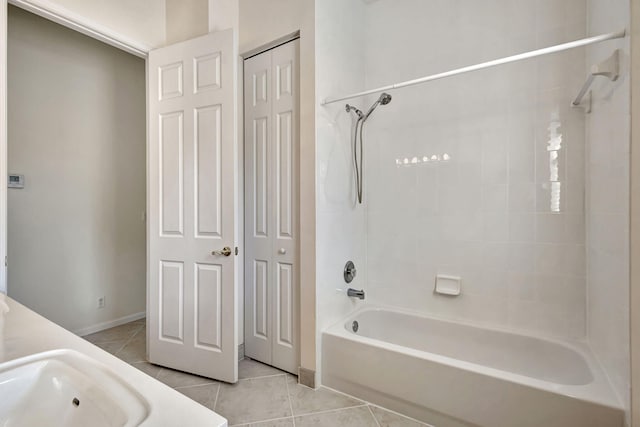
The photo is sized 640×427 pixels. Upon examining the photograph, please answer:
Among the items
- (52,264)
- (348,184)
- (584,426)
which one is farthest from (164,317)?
(584,426)

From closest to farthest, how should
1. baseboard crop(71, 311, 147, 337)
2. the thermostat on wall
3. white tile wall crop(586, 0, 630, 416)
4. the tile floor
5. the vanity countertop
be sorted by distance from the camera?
the vanity countertop → white tile wall crop(586, 0, 630, 416) → the tile floor → the thermostat on wall → baseboard crop(71, 311, 147, 337)

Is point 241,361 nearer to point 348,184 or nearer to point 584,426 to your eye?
point 348,184

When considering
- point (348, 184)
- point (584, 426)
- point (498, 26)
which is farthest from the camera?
point (348, 184)

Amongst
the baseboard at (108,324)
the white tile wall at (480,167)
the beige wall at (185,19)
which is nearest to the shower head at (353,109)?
the white tile wall at (480,167)

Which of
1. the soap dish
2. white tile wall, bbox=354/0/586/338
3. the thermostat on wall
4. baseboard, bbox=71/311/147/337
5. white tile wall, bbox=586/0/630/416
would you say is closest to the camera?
white tile wall, bbox=586/0/630/416

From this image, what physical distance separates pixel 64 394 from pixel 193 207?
4.91 ft

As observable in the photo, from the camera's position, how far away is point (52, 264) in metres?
2.65

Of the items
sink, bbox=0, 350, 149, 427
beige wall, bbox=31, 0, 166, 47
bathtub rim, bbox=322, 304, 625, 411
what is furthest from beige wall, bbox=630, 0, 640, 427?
beige wall, bbox=31, 0, 166, 47

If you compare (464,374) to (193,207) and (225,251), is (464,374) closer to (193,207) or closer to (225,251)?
(225,251)

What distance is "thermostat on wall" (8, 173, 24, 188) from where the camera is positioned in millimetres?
2396

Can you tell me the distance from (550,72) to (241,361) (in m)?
2.84

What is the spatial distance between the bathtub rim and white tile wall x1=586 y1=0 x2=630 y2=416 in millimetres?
44

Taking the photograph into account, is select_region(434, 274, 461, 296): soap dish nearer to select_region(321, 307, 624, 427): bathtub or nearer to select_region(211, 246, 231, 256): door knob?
select_region(321, 307, 624, 427): bathtub

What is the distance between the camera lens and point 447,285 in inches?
86.0
